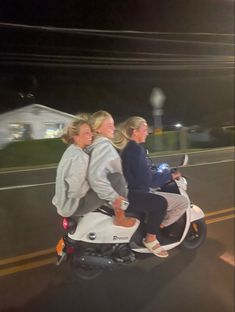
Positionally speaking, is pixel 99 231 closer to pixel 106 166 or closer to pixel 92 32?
pixel 106 166

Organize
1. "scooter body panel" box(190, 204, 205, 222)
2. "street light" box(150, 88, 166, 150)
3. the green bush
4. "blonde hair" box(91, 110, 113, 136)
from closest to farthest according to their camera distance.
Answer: the green bush → "blonde hair" box(91, 110, 113, 136) → "street light" box(150, 88, 166, 150) → "scooter body panel" box(190, 204, 205, 222)

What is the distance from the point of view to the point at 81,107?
3.77 ft

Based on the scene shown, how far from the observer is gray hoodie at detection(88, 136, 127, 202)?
1096 millimetres

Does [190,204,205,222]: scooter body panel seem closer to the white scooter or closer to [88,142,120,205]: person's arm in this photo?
the white scooter

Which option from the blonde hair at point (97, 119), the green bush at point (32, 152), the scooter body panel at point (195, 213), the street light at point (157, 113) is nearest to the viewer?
the green bush at point (32, 152)

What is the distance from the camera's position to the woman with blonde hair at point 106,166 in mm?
1100

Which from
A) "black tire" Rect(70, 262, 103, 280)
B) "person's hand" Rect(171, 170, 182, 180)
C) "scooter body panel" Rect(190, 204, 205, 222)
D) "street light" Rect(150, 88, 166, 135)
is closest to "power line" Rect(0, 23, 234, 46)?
"street light" Rect(150, 88, 166, 135)

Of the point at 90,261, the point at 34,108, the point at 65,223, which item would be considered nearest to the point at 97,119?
the point at 34,108

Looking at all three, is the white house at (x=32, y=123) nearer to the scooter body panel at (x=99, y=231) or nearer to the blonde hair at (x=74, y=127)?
the blonde hair at (x=74, y=127)

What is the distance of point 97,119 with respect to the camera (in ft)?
3.79

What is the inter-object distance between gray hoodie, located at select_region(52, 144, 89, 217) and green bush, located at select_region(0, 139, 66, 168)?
0.02 m

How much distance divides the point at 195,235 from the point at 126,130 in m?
0.48

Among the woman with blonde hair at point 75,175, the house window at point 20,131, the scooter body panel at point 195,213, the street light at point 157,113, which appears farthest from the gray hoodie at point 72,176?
the scooter body panel at point 195,213

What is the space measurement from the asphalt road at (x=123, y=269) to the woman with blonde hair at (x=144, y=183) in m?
0.06
